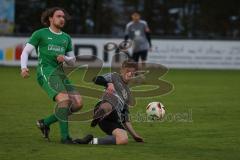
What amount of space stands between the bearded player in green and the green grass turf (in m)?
0.47

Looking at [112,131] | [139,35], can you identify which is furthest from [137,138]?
[139,35]

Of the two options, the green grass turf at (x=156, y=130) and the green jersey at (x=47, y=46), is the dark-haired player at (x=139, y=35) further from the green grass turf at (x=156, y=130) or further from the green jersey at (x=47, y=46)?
the green jersey at (x=47, y=46)

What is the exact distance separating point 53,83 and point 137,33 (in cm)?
1461

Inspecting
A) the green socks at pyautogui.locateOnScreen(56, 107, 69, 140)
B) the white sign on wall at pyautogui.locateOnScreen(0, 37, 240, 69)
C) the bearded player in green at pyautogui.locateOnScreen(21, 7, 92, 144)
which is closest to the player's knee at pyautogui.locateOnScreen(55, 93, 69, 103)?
the bearded player in green at pyautogui.locateOnScreen(21, 7, 92, 144)

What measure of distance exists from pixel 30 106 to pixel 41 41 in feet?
18.4

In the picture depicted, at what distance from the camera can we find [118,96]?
11.5 meters

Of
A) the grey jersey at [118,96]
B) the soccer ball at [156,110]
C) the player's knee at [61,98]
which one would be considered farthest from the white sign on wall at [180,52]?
the player's knee at [61,98]

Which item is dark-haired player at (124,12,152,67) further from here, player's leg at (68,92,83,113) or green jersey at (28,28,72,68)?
player's leg at (68,92,83,113)

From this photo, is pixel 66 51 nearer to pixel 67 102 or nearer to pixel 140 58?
pixel 67 102

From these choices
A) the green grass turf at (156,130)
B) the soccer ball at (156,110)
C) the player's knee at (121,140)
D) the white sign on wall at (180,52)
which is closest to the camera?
the green grass turf at (156,130)

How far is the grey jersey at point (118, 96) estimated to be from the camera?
1143 centimetres

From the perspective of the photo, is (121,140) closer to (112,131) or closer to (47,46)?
(112,131)

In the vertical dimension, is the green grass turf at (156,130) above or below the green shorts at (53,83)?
below

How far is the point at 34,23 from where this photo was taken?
3581cm
